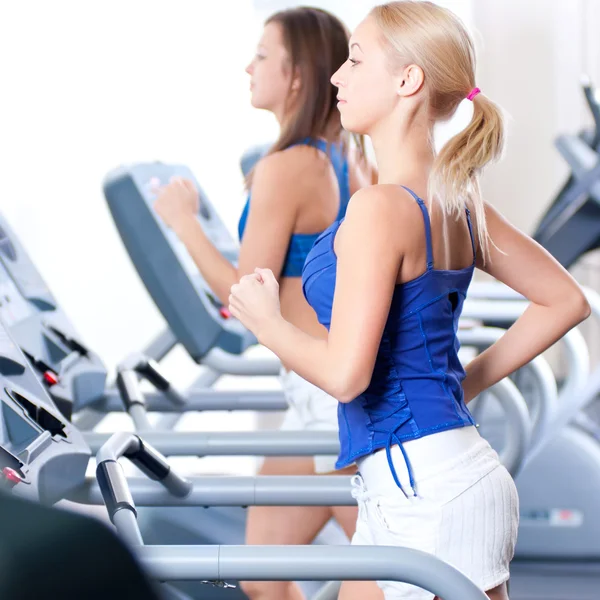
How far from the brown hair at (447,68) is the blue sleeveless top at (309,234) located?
521 mm

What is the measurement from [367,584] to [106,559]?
0.99 metres

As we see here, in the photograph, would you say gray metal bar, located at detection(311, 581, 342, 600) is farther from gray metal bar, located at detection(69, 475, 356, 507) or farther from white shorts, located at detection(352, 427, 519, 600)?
white shorts, located at detection(352, 427, 519, 600)

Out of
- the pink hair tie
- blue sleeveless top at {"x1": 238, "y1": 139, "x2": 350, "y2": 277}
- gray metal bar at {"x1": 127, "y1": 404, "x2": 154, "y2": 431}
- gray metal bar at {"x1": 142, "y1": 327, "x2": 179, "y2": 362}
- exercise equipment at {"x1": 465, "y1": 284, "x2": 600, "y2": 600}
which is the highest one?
the pink hair tie

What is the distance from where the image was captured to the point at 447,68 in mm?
1238

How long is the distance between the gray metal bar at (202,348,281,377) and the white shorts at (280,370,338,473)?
0.62 m

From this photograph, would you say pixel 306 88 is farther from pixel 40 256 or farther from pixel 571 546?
pixel 571 546

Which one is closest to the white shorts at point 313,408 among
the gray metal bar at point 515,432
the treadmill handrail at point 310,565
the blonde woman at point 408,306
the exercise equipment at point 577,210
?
the blonde woman at point 408,306

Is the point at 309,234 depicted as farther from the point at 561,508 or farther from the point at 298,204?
the point at 561,508

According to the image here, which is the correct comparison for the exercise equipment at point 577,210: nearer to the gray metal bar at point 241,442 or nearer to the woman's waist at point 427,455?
the gray metal bar at point 241,442

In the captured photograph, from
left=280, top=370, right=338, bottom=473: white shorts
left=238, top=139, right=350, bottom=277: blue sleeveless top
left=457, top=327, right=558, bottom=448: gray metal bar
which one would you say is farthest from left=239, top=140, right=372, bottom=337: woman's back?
→ left=457, top=327, right=558, bottom=448: gray metal bar

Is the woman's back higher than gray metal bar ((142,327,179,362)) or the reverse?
higher

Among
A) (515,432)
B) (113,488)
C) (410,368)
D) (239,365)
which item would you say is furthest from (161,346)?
(410,368)


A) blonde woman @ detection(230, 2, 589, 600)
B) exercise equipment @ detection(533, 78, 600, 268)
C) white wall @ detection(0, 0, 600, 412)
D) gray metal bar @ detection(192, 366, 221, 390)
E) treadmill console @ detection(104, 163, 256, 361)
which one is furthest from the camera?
exercise equipment @ detection(533, 78, 600, 268)

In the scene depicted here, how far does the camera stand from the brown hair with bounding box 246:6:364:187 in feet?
5.93
